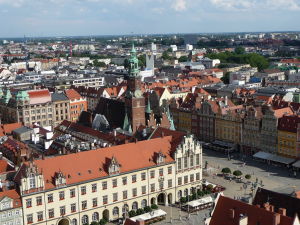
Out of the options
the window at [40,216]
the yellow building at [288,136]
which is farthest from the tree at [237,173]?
the window at [40,216]

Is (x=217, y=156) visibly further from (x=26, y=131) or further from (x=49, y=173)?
(x=49, y=173)

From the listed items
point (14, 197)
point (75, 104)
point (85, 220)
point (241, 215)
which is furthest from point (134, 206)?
point (75, 104)

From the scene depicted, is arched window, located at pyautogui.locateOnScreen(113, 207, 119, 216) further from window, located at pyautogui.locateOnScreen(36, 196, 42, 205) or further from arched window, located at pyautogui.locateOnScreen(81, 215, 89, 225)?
window, located at pyautogui.locateOnScreen(36, 196, 42, 205)

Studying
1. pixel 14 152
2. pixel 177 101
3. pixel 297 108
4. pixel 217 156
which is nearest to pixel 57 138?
pixel 14 152

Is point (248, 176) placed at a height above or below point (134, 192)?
below

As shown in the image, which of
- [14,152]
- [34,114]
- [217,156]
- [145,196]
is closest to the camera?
[145,196]

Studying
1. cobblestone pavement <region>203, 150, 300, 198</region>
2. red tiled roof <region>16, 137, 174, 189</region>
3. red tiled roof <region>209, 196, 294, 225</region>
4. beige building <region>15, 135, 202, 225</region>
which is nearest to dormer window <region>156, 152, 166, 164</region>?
beige building <region>15, 135, 202, 225</region>

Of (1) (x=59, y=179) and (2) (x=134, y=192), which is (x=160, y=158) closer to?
(2) (x=134, y=192)

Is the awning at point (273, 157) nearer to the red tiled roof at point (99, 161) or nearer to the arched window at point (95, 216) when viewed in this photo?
the red tiled roof at point (99, 161)
